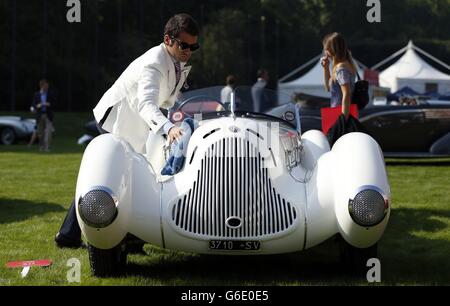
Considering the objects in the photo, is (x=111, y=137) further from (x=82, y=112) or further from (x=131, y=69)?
(x=82, y=112)

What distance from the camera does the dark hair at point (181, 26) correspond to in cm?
565

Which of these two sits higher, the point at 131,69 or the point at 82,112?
the point at 131,69

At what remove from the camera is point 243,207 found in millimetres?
4672

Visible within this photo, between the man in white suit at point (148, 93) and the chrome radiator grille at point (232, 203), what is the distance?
0.60 m

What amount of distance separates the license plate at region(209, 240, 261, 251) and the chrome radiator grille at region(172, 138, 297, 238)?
0.12ft

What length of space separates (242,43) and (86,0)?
16684 millimetres

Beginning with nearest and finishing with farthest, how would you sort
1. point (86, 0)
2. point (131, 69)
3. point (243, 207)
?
point (243, 207) → point (131, 69) → point (86, 0)

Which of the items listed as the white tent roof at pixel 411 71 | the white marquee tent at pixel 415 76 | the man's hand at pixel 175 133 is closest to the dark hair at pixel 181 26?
the man's hand at pixel 175 133

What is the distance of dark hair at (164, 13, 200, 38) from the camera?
18.5 feet

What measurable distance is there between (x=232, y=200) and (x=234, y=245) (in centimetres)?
27

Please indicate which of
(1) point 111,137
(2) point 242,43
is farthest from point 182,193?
(2) point 242,43

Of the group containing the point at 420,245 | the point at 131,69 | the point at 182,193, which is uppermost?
the point at 131,69

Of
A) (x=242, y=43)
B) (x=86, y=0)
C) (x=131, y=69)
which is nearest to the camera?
(x=131, y=69)

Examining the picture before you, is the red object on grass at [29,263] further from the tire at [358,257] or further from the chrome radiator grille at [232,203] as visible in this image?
the tire at [358,257]
